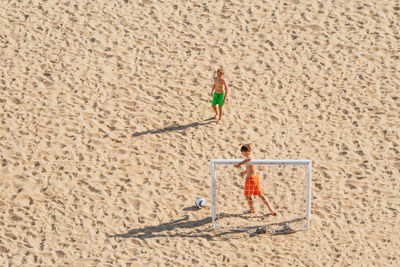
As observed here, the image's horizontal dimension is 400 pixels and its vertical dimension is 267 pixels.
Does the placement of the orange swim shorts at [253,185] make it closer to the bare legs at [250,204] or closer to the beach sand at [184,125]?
the bare legs at [250,204]

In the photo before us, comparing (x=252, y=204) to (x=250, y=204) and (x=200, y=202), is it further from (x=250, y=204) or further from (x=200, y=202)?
(x=200, y=202)

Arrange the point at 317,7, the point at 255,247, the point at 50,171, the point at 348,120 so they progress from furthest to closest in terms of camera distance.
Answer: the point at 317,7
the point at 348,120
the point at 50,171
the point at 255,247

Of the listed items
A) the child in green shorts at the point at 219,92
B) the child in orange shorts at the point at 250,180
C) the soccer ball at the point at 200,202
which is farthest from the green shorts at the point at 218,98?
the soccer ball at the point at 200,202

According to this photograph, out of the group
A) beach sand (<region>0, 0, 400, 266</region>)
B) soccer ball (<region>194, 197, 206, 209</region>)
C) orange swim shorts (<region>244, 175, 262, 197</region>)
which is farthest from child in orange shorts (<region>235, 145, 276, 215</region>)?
soccer ball (<region>194, 197, 206, 209</region>)

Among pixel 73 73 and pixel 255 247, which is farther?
pixel 73 73

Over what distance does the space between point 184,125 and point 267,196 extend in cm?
269

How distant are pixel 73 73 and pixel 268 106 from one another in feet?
14.6

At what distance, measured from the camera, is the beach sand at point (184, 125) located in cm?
1573

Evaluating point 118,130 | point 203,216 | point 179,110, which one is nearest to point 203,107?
point 179,110

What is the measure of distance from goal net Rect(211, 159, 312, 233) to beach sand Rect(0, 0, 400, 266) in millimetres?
92

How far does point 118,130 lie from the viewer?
18.1 metres

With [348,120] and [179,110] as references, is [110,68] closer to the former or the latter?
[179,110]

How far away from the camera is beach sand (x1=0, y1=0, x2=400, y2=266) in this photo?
15.7m

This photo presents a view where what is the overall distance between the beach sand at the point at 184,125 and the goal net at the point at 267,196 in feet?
0.30
